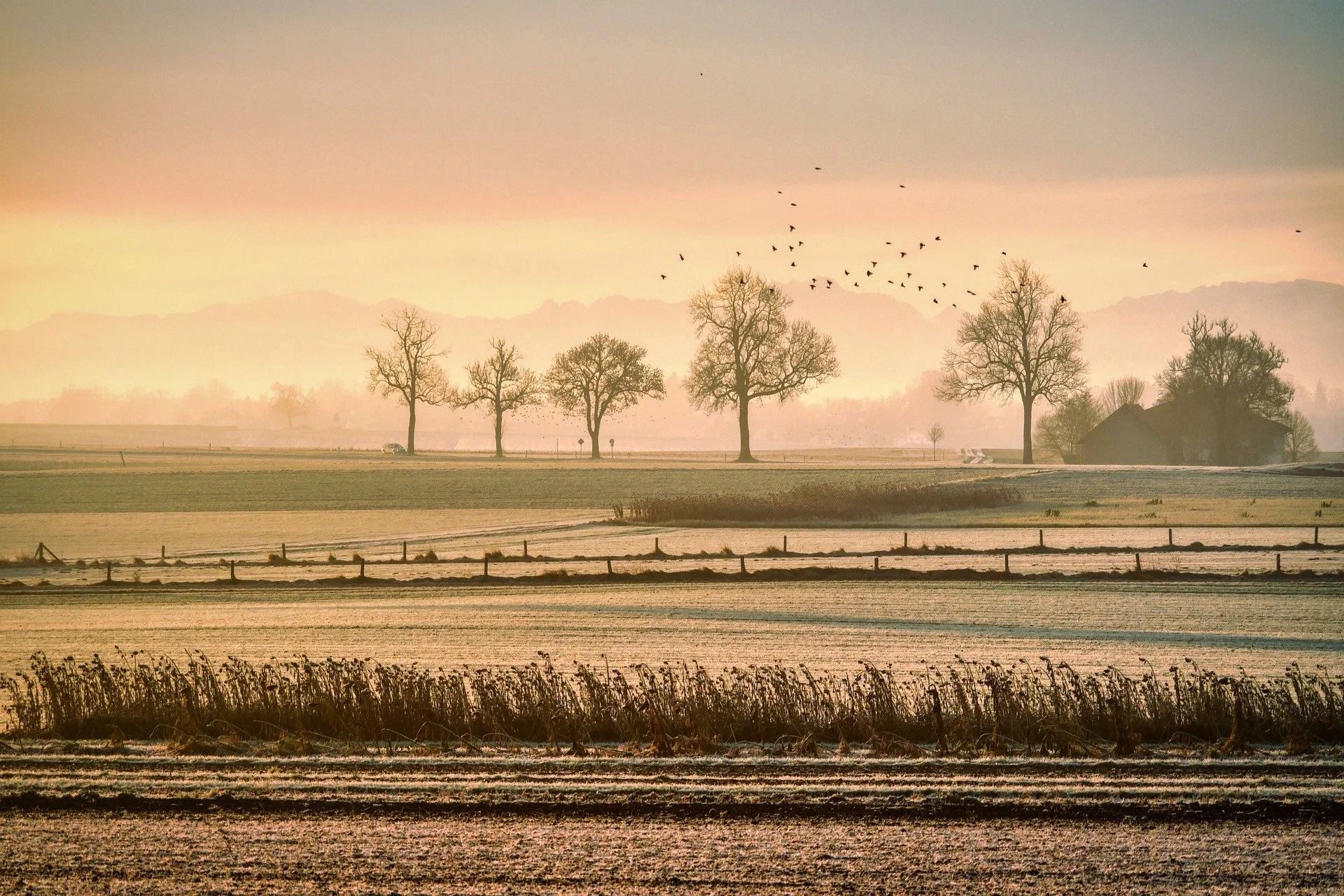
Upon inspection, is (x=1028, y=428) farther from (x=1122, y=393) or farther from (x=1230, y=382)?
(x=1122, y=393)

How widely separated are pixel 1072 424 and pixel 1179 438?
1211cm

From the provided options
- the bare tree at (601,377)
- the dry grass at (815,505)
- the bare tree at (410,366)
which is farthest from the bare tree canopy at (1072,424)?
the bare tree at (410,366)

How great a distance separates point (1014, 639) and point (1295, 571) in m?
14.1

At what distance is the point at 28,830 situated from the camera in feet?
40.1

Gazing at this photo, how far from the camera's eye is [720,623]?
2675 centimetres

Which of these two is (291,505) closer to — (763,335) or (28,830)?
(763,335)

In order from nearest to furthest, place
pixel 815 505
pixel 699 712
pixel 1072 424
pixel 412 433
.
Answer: pixel 699 712 < pixel 815 505 < pixel 1072 424 < pixel 412 433

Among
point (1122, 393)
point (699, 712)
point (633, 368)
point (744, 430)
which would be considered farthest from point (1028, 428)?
point (699, 712)

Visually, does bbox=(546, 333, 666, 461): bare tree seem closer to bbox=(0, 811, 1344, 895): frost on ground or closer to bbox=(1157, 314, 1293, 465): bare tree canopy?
bbox=(1157, 314, 1293, 465): bare tree canopy

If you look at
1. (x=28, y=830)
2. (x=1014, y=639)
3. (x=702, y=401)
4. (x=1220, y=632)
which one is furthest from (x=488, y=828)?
(x=702, y=401)

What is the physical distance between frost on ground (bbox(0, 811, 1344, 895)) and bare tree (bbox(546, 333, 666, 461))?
294 ft

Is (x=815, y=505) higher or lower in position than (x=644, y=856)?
higher

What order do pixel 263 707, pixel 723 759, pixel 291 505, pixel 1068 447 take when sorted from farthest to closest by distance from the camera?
pixel 1068 447
pixel 291 505
pixel 263 707
pixel 723 759

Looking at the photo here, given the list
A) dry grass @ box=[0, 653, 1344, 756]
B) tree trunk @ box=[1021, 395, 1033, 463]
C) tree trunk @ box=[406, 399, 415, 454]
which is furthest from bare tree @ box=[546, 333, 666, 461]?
dry grass @ box=[0, 653, 1344, 756]
